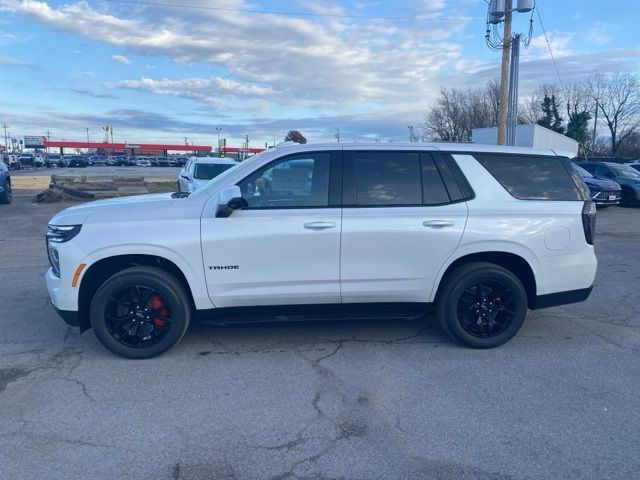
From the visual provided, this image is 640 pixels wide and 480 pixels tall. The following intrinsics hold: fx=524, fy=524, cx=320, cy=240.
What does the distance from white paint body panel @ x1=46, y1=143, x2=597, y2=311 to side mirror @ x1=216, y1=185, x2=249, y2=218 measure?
0.20ft

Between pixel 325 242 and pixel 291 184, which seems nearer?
pixel 325 242

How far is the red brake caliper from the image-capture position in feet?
14.9

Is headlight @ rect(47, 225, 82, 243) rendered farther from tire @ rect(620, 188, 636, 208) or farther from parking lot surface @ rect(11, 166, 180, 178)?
parking lot surface @ rect(11, 166, 180, 178)

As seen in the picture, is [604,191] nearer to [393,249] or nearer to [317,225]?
[393,249]

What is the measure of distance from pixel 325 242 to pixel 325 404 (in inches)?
54.2

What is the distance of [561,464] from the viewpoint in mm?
3092

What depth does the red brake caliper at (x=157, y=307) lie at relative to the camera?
453 centimetres

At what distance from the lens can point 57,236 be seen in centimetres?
450

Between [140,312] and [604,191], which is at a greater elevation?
[604,191]

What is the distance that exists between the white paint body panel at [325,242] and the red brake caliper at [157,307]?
288 millimetres

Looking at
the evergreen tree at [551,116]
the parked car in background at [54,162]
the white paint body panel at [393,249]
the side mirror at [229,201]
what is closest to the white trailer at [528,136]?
the evergreen tree at [551,116]

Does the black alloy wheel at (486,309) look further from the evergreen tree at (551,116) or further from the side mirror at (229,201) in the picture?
the evergreen tree at (551,116)

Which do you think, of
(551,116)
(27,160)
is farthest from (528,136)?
(27,160)

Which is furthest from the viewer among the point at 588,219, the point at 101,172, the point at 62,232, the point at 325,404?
the point at 101,172
